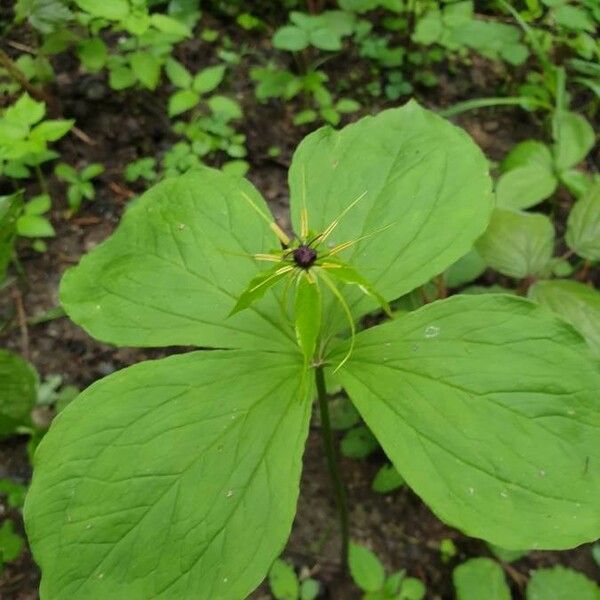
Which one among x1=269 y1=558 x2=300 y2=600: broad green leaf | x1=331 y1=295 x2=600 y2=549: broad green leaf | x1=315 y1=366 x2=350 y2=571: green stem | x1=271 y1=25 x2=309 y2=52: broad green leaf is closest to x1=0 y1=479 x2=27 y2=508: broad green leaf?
x1=269 y1=558 x2=300 y2=600: broad green leaf

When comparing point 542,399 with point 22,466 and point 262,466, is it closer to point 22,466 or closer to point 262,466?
point 262,466

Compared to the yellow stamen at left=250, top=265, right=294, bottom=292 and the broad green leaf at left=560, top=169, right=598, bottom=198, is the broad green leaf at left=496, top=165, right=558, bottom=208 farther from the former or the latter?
the yellow stamen at left=250, top=265, right=294, bottom=292

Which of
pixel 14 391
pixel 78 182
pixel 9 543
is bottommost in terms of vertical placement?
pixel 9 543

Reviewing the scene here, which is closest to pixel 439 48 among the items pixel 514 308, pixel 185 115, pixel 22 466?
pixel 185 115

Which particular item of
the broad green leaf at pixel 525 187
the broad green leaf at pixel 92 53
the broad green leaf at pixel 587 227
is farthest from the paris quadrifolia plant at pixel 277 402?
the broad green leaf at pixel 92 53

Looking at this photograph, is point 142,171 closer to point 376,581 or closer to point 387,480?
point 387,480

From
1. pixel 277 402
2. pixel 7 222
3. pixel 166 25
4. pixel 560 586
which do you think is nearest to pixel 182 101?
pixel 166 25
